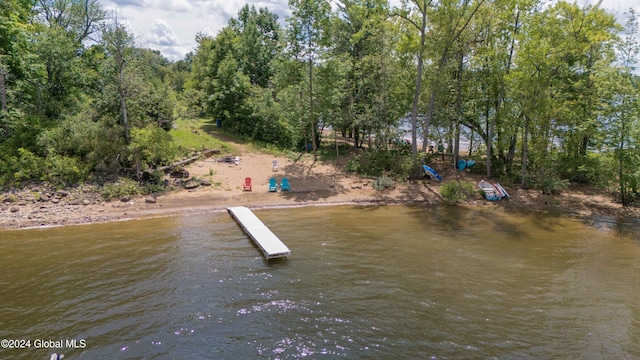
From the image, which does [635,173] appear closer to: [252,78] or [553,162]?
[553,162]

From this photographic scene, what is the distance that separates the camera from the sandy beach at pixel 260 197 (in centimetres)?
1510

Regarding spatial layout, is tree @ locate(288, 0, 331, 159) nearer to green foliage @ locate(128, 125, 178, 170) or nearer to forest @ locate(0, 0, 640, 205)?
forest @ locate(0, 0, 640, 205)

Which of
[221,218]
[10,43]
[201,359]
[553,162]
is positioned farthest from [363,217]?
[10,43]

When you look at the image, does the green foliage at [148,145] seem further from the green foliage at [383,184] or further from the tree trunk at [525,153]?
the tree trunk at [525,153]

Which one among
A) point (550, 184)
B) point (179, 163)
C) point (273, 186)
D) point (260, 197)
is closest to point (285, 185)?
point (273, 186)

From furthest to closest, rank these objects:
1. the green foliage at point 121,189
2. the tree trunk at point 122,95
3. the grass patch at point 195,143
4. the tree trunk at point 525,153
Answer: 1. the grass patch at point 195,143
2. the tree trunk at point 525,153
3. the tree trunk at point 122,95
4. the green foliage at point 121,189

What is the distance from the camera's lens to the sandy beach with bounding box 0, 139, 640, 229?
15.1 m

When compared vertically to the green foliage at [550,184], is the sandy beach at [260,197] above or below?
below

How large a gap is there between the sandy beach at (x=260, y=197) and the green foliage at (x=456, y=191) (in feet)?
1.33

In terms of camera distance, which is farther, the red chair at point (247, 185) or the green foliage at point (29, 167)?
the red chair at point (247, 185)

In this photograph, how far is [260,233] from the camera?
13.1 meters

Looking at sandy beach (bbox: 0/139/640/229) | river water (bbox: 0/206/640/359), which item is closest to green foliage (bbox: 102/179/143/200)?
sandy beach (bbox: 0/139/640/229)

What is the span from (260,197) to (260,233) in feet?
17.0

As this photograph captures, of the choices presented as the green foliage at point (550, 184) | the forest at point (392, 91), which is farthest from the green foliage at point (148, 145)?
the green foliage at point (550, 184)
